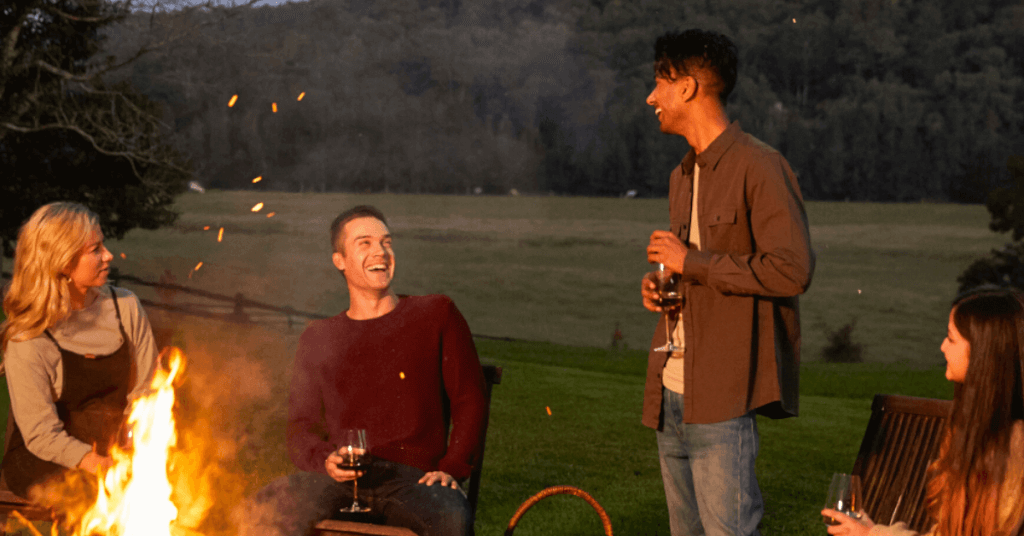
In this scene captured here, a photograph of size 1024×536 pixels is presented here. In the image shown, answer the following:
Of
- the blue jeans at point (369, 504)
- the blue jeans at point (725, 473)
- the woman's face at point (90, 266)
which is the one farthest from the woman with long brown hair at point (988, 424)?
the woman's face at point (90, 266)

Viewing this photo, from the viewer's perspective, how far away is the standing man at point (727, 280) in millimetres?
2209

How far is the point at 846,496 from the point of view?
2.20 m

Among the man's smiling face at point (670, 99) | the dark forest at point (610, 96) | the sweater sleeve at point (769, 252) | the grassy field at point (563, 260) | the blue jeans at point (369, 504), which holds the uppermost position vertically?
the dark forest at point (610, 96)

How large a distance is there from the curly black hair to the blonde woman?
211 cm

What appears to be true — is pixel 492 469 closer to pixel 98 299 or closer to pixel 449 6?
pixel 98 299

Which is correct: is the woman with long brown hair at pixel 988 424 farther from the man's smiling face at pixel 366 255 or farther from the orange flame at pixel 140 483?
the orange flame at pixel 140 483

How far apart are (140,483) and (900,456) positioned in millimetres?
2711

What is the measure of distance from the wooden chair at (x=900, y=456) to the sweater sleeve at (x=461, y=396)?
1.42m

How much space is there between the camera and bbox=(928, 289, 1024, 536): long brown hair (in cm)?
205

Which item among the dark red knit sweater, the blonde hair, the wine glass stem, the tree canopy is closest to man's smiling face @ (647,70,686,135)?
the wine glass stem

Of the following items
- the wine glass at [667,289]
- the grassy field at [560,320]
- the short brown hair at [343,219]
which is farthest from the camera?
the grassy field at [560,320]

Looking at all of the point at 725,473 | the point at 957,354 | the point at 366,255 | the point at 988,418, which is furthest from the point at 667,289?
the point at 366,255

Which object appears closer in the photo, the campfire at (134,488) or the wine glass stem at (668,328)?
the wine glass stem at (668,328)

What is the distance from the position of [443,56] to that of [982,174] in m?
51.6
